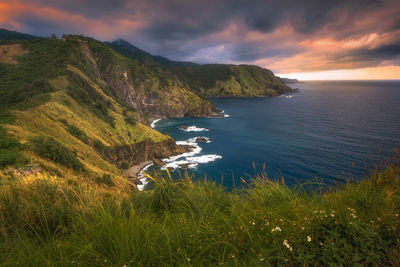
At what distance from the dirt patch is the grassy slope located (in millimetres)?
2664

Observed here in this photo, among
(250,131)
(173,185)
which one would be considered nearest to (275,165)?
(250,131)

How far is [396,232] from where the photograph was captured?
285 cm

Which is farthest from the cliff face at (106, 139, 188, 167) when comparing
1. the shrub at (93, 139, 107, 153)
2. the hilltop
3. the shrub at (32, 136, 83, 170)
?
the shrub at (32, 136, 83, 170)

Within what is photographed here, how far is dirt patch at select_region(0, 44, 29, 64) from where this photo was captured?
7638 centimetres

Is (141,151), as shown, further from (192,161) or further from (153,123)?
(153,123)

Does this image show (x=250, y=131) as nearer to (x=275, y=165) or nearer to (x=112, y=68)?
(x=275, y=165)

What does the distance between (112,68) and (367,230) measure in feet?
433

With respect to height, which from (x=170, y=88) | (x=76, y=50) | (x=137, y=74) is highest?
(x=76, y=50)

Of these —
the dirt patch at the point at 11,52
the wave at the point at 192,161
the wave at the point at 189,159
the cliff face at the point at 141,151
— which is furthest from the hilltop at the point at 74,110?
the wave at the point at 192,161

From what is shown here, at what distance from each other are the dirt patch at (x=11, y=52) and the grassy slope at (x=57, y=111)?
2.66m

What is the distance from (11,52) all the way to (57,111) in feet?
249

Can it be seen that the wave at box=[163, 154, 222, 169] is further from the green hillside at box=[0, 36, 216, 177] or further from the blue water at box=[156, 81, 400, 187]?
the green hillside at box=[0, 36, 216, 177]

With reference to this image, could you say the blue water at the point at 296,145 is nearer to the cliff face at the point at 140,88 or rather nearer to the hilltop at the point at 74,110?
the hilltop at the point at 74,110

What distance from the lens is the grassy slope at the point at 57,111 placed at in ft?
92.1
